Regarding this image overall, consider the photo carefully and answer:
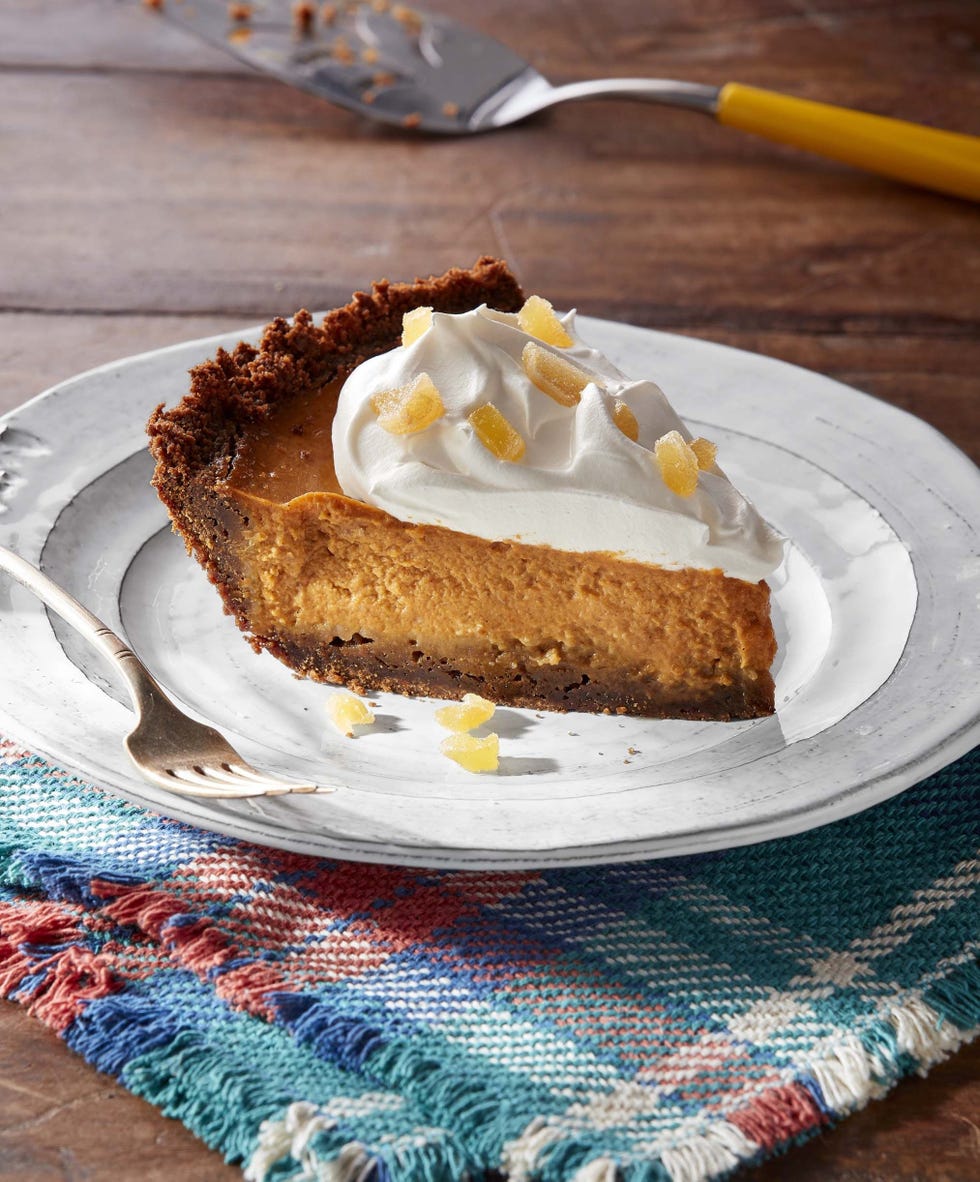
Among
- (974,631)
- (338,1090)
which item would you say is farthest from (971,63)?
(338,1090)

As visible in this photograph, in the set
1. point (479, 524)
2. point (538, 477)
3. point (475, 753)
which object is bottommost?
point (475, 753)

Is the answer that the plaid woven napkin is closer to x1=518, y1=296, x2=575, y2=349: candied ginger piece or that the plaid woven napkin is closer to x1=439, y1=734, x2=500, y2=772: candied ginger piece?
x1=439, y1=734, x2=500, y2=772: candied ginger piece

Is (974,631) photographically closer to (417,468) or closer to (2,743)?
(417,468)

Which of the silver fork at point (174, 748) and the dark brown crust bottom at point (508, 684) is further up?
the silver fork at point (174, 748)

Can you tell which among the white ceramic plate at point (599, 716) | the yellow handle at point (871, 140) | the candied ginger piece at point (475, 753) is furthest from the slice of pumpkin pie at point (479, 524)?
the yellow handle at point (871, 140)

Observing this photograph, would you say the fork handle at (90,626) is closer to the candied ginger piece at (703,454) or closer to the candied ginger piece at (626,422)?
the candied ginger piece at (626,422)

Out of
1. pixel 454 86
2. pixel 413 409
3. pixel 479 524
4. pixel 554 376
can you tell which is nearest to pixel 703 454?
pixel 554 376

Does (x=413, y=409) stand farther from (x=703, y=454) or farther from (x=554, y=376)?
(x=703, y=454)
